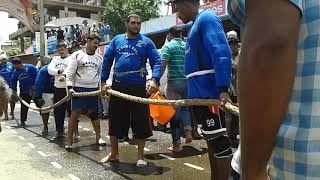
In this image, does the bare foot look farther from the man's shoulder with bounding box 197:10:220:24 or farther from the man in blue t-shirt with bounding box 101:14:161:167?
the man's shoulder with bounding box 197:10:220:24

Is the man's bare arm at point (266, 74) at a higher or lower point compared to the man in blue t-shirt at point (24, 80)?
higher

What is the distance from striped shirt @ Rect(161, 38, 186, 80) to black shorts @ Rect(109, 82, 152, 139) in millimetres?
975

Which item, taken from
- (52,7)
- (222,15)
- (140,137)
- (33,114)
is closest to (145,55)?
(140,137)

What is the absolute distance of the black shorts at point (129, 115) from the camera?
5.36m

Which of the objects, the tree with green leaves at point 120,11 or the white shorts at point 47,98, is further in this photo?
the tree with green leaves at point 120,11

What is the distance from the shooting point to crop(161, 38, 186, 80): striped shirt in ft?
20.6

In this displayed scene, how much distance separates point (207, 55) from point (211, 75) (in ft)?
0.54

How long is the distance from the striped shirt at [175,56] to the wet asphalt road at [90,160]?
1.08 meters

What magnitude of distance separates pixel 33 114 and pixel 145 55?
8244 mm

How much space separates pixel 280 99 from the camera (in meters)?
0.99

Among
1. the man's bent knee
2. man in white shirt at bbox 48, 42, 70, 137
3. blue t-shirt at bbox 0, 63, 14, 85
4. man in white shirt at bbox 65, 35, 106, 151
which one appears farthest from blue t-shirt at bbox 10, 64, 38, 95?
the man's bent knee

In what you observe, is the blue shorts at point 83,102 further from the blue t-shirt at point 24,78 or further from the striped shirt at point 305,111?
the striped shirt at point 305,111

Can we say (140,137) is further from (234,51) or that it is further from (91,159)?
(234,51)

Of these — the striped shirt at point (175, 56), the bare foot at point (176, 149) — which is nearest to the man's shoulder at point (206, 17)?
the striped shirt at point (175, 56)
